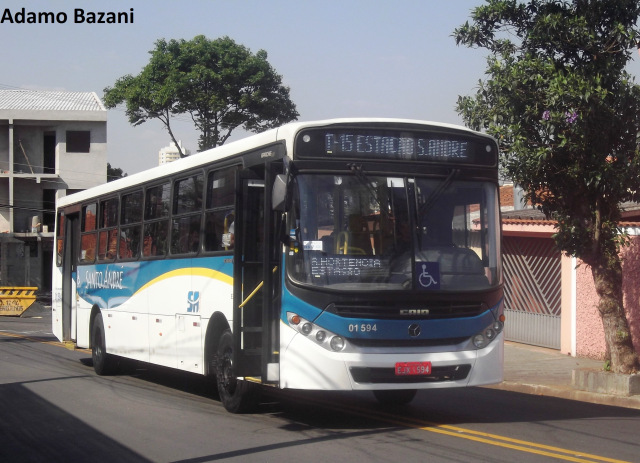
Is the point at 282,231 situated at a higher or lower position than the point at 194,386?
higher

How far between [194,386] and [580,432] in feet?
21.9

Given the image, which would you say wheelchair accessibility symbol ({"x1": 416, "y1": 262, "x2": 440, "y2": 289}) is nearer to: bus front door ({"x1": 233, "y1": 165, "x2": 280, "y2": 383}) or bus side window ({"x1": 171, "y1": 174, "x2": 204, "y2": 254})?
bus front door ({"x1": 233, "y1": 165, "x2": 280, "y2": 383})

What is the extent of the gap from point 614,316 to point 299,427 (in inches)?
223

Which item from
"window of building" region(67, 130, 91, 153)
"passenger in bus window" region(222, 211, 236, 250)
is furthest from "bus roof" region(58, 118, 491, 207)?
"window of building" region(67, 130, 91, 153)

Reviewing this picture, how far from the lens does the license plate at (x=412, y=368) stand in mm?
8812

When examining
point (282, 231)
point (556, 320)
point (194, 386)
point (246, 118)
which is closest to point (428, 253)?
point (282, 231)

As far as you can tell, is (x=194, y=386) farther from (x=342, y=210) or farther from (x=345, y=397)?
(x=342, y=210)

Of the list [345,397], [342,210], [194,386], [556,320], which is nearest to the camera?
[342,210]

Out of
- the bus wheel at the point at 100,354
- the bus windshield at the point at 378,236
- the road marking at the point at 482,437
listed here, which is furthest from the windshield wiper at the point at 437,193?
the bus wheel at the point at 100,354

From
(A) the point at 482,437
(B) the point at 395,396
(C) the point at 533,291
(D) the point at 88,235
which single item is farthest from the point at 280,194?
(C) the point at 533,291

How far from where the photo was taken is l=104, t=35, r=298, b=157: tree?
130 ft

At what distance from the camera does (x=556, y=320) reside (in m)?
18.5

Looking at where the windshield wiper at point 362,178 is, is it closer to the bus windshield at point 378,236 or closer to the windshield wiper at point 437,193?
the bus windshield at point 378,236

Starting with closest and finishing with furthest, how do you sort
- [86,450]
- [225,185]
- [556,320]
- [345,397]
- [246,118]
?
[86,450], [225,185], [345,397], [556,320], [246,118]
